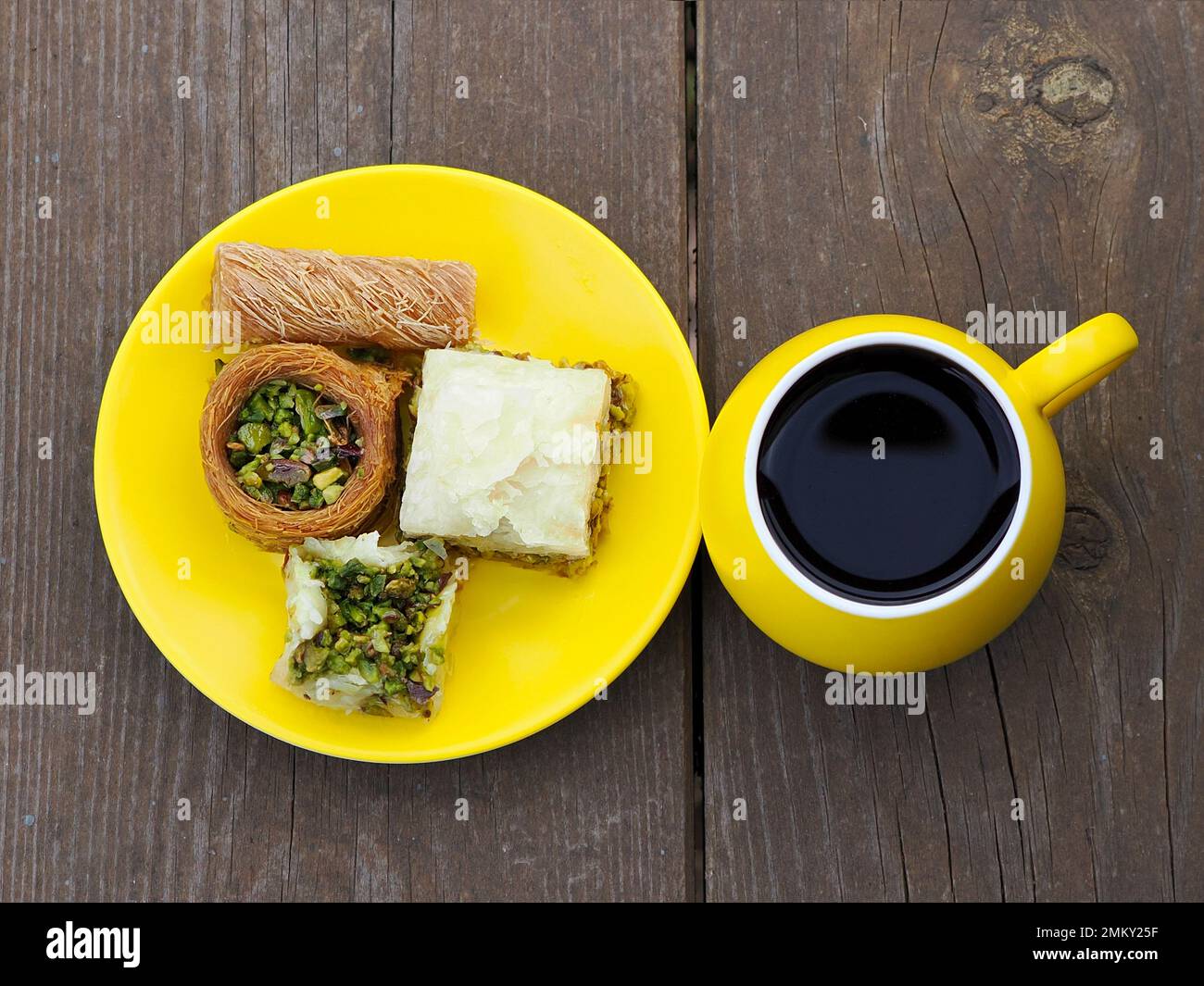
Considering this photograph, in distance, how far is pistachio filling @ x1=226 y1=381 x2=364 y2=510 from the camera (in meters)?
1.35

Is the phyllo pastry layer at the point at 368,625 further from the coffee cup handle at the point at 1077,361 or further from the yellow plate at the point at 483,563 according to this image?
the coffee cup handle at the point at 1077,361

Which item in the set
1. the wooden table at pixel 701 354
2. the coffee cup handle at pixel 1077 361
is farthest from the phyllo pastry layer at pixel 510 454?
the coffee cup handle at pixel 1077 361

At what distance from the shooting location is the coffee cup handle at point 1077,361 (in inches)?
39.3

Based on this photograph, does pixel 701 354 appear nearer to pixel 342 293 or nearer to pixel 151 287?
pixel 342 293

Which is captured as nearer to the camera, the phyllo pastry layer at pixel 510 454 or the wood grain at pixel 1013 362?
the phyllo pastry layer at pixel 510 454

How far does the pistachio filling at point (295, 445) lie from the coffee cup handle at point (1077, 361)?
0.78m

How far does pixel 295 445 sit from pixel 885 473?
2.38ft

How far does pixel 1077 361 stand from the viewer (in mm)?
1012

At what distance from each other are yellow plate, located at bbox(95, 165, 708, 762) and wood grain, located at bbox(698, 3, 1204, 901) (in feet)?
0.53

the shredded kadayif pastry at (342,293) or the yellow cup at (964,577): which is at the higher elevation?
the shredded kadayif pastry at (342,293)

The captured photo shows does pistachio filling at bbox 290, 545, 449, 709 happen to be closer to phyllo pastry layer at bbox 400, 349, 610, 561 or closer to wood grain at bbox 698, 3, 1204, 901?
phyllo pastry layer at bbox 400, 349, 610, 561

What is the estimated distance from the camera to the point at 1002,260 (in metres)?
1.48

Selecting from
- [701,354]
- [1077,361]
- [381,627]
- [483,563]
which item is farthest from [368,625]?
[1077,361]
